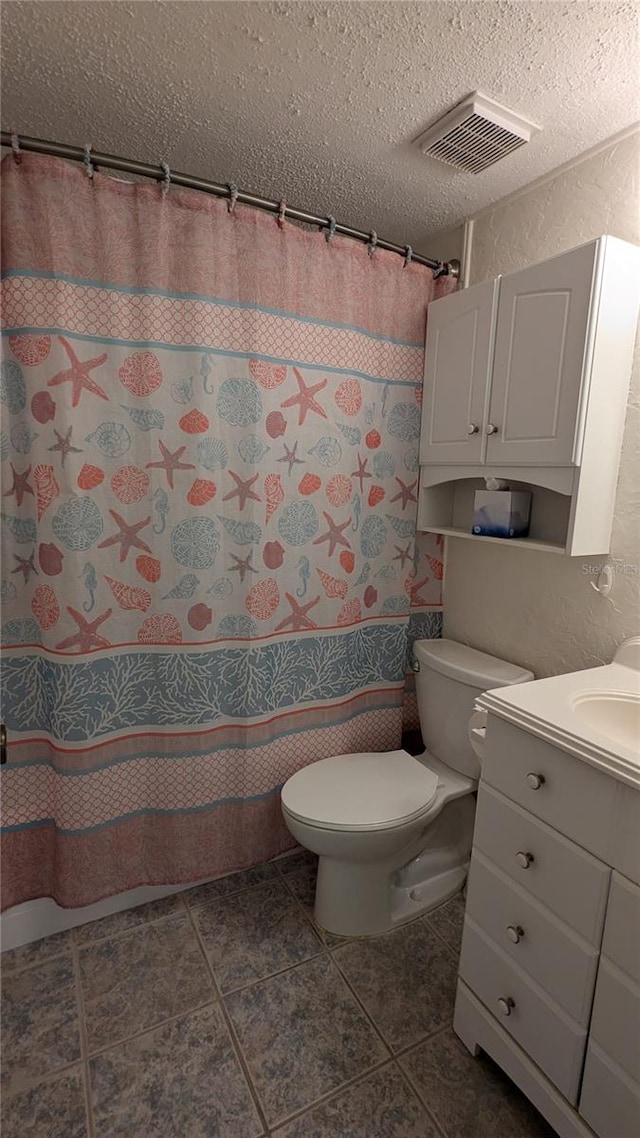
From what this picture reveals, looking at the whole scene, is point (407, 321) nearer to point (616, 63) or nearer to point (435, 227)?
point (435, 227)

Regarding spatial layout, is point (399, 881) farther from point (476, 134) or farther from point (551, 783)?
point (476, 134)

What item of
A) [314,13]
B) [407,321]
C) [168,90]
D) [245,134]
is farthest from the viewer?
[407,321]

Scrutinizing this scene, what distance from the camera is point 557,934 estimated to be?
1001 millimetres

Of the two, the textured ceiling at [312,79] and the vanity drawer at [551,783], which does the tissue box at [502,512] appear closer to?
the vanity drawer at [551,783]

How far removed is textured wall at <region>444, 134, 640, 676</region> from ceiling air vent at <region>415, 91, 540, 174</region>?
0.23m

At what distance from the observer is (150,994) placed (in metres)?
1.37

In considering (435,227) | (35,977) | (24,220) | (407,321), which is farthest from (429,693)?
(24,220)

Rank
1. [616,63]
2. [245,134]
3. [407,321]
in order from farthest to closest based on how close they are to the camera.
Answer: [407,321], [245,134], [616,63]

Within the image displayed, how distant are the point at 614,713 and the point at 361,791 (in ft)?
2.40

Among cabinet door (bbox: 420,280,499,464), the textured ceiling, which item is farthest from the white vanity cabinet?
the textured ceiling

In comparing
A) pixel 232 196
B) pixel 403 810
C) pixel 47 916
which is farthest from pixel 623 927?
pixel 232 196

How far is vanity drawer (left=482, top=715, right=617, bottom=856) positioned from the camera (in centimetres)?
92

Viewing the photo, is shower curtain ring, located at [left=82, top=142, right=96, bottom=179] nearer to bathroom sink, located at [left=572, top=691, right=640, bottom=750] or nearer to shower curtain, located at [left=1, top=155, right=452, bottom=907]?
shower curtain, located at [left=1, top=155, right=452, bottom=907]

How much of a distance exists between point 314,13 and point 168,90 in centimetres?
40
